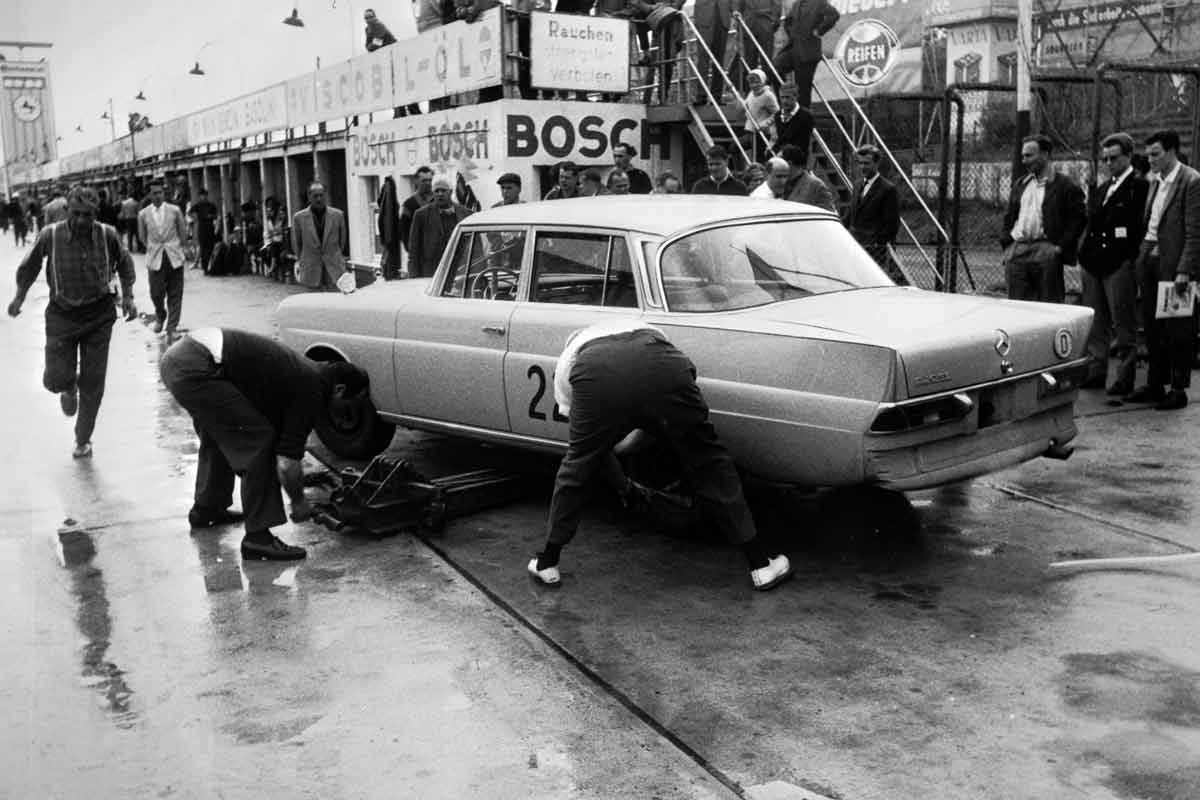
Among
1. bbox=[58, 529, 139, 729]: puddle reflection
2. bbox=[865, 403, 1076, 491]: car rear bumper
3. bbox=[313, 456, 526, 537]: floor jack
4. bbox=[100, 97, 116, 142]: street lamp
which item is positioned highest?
bbox=[100, 97, 116, 142]: street lamp

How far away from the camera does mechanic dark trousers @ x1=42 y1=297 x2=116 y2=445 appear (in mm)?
8266

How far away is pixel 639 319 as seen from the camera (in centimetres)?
572

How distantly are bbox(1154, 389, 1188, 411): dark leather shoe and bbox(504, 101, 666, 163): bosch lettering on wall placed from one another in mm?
8026

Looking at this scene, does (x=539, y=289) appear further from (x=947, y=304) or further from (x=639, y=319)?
(x=947, y=304)

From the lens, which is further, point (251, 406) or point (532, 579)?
point (251, 406)

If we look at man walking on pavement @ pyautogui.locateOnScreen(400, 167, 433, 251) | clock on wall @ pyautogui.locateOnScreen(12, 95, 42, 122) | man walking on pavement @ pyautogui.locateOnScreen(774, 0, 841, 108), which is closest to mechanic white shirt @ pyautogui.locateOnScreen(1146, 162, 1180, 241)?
man walking on pavement @ pyautogui.locateOnScreen(774, 0, 841, 108)

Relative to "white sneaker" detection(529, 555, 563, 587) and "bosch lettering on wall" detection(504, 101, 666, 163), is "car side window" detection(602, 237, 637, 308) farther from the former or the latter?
"bosch lettering on wall" detection(504, 101, 666, 163)

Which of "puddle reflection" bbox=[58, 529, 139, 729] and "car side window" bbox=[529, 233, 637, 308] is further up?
"car side window" bbox=[529, 233, 637, 308]

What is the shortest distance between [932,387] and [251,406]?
10.5 ft

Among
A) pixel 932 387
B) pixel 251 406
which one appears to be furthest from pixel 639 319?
pixel 251 406

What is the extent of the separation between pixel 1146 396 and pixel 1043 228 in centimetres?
146

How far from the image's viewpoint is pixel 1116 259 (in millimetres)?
8969

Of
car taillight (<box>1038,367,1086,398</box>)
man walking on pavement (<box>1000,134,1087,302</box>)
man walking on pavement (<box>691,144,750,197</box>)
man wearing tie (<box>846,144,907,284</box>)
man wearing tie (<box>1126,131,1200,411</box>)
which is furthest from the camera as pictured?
man walking on pavement (<box>691,144,750,197</box>)

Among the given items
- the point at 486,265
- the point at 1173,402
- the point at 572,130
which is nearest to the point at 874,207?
the point at 1173,402
